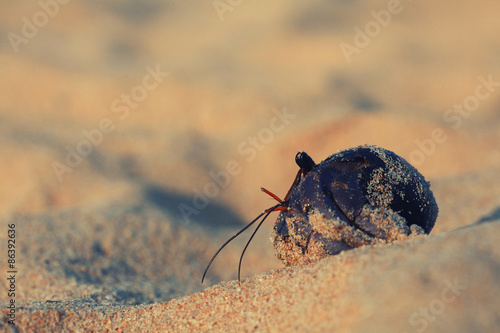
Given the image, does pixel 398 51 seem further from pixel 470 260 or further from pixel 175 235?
pixel 470 260

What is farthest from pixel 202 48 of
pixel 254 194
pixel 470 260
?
pixel 470 260

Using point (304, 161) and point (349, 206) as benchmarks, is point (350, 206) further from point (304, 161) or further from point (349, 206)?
point (304, 161)

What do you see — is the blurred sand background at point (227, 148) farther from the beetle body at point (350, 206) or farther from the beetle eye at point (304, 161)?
the beetle eye at point (304, 161)

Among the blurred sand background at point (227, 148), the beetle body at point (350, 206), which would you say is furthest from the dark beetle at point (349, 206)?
the blurred sand background at point (227, 148)

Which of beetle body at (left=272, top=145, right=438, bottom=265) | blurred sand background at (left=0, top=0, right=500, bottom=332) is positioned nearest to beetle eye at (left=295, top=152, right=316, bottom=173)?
beetle body at (left=272, top=145, right=438, bottom=265)

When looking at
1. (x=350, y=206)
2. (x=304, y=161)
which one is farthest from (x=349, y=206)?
(x=304, y=161)

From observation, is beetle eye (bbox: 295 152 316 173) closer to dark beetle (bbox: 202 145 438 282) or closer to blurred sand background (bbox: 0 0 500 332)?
dark beetle (bbox: 202 145 438 282)
